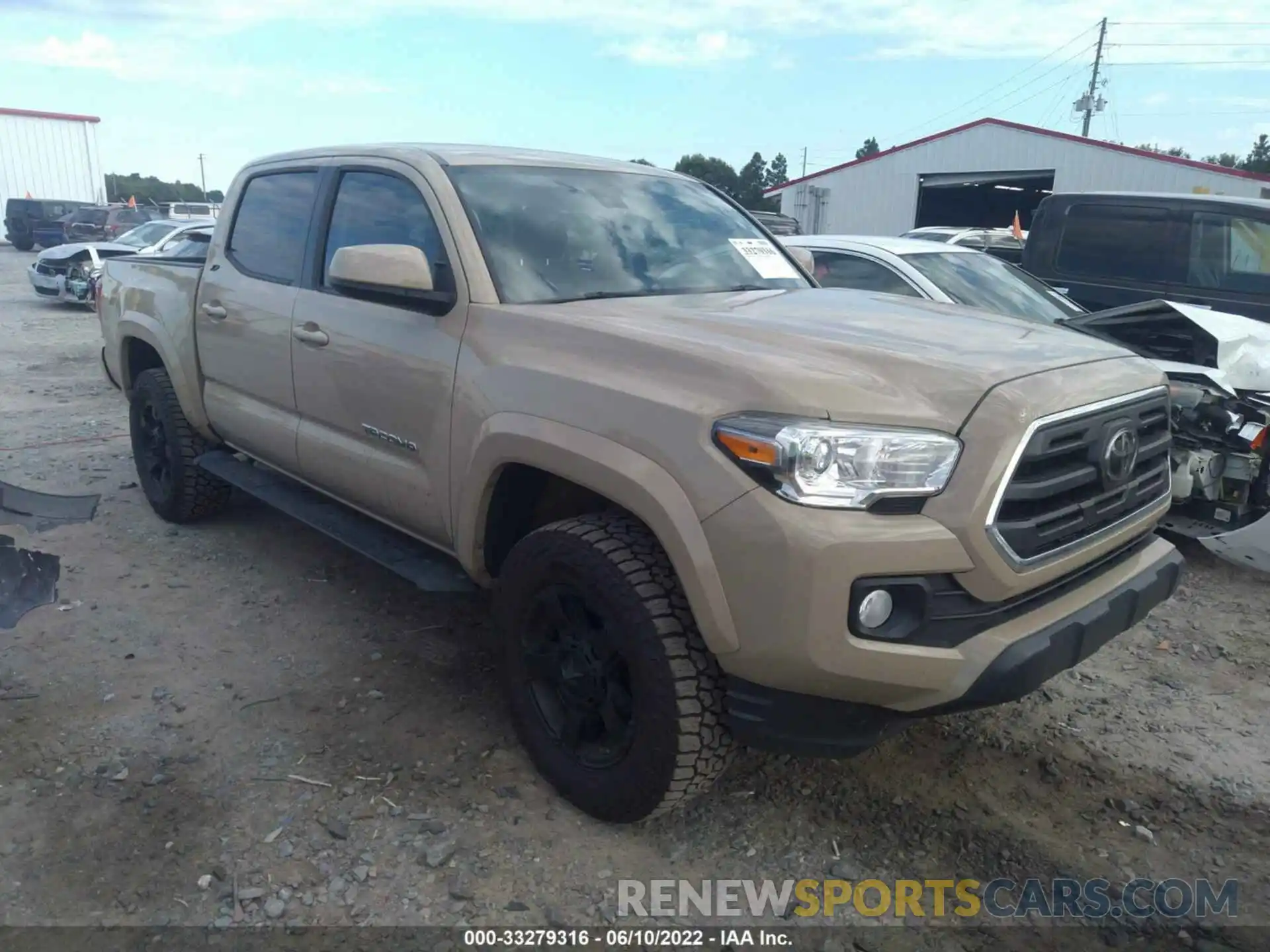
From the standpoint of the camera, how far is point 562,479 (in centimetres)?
304

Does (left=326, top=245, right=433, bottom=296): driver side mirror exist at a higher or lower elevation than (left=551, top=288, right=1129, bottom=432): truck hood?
higher

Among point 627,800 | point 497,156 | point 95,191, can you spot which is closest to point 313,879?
point 627,800

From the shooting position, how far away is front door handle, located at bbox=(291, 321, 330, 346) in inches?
146

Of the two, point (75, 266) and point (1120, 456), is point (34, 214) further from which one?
point (1120, 456)

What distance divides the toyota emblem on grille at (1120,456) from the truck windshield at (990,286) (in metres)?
3.11

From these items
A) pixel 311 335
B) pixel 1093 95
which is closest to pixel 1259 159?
pixel 1093 95

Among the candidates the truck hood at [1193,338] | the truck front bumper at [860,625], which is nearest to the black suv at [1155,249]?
the truck hood at [1193,338]

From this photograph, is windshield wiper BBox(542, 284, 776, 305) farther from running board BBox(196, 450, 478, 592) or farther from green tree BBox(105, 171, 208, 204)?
green tree BBox(105, 171, 208, 204)

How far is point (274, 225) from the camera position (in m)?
4.34

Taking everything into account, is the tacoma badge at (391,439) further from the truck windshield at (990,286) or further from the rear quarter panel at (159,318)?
the truck windshield at (990,286)

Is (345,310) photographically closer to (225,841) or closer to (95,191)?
(225,841)

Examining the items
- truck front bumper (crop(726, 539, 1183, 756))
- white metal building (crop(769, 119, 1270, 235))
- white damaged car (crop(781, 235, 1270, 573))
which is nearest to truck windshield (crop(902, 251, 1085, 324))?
white damaged car (crop(781, 235, 1270, 573))

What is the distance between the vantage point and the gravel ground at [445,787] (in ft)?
8.42

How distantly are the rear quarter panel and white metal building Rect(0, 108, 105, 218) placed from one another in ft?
140
